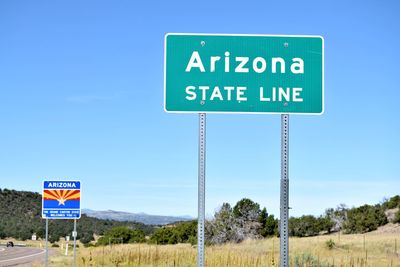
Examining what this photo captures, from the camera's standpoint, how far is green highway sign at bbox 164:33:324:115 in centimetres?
756

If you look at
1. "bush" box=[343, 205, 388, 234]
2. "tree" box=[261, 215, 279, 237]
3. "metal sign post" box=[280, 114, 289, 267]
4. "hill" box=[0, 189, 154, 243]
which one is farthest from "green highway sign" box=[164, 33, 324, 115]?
"hill" box=[0, 189, 154, 243]

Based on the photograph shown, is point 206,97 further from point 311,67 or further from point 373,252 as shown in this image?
point 373,252

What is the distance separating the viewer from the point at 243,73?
7.63 meters

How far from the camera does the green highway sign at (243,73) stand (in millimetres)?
7559

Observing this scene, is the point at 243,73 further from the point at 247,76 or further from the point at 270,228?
the point at 270,228

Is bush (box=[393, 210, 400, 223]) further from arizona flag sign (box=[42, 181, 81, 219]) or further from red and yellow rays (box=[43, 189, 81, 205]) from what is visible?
red and yellow rays (box=[43, 189, 81, 205])

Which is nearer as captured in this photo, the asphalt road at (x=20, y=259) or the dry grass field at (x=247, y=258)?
the dry grass field at (x=247, y=258)

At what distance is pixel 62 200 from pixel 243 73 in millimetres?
14657

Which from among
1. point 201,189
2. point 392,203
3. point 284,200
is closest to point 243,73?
point 201,189

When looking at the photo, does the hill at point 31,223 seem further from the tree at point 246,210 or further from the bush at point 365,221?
the tree at point 246,210

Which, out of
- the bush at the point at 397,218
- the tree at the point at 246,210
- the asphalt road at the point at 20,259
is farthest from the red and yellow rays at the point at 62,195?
the bush at the point at 397,218

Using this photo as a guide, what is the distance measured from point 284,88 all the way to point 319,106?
460 mm

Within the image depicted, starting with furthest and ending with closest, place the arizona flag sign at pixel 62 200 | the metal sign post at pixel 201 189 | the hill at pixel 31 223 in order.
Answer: the hill at pixel 31 223 < the arizona flag sign at pixel 62 200 < the metal sign post at pixel 201 189

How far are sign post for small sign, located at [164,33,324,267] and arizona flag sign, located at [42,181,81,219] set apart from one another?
45.9 ft
